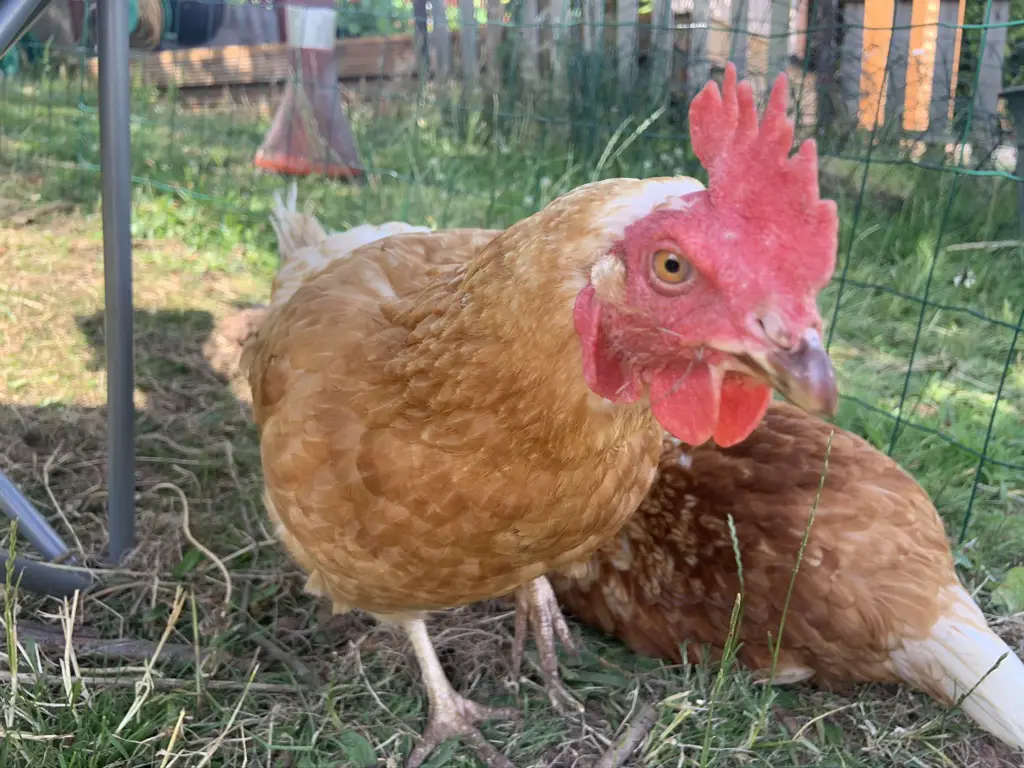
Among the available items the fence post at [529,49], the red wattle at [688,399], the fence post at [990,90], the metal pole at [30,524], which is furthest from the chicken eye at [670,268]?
the fence post at [529,49]

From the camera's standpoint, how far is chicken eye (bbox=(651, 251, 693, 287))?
1043mm

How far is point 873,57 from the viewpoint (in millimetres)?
4246

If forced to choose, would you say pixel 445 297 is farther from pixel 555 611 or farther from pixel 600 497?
pixel 555 611

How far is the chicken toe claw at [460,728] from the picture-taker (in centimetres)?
171

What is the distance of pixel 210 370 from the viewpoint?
295cm

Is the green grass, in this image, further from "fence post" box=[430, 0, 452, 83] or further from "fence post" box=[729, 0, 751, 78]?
"fence post" box=[729, 0, 751, 78]

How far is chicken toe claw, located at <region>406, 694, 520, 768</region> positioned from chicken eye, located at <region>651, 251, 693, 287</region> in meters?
1.10

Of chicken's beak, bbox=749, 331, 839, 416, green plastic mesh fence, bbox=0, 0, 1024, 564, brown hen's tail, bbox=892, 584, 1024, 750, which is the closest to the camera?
chicken's beak, bbox=749, 331, 839, 416

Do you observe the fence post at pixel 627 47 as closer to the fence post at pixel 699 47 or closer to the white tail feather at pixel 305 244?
the fence post at pixel 699 47

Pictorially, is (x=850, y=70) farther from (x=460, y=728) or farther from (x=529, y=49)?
(x=460, y=728)

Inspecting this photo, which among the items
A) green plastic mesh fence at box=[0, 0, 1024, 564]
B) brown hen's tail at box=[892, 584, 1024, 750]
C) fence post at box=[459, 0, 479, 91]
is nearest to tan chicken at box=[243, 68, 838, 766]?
brown hen's tail at box=[892, 584, 1024, 750]

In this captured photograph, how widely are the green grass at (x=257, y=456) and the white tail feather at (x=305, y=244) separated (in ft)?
2.09

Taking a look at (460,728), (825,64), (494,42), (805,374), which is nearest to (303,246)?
(460,728)

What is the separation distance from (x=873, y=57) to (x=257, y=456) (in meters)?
3.57
